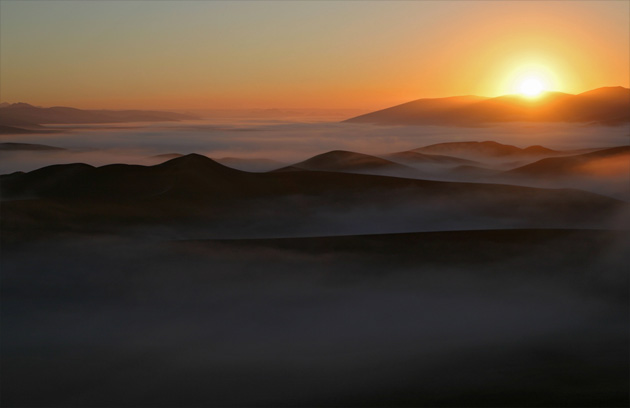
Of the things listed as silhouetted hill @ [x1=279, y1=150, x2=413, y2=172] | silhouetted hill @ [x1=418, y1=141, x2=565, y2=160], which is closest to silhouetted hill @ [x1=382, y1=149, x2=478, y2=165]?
silhouetted hill @ [x1=418, y1=141, x2=565, y2=160]

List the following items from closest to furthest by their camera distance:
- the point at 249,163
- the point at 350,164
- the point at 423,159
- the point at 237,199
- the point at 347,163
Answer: the point at 237,199 < the point at 249,163 < the point at 350,164 < the point at 347,163 < the point at 423,159

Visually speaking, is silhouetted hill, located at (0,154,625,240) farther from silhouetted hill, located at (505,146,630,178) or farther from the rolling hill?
silhouetted hill, located at (505,146,630,178)

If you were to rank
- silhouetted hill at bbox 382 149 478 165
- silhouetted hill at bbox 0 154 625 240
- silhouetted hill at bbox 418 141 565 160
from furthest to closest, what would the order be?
silhouetted hill at bbox 418 141 565 160 → silhouetted hill at bbox 382 149 478 165 → silhouetted hill at bbox 0 154 625 240

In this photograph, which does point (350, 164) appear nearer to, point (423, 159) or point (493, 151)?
point (423, 159)

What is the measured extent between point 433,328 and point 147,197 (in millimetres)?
58602

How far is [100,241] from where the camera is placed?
5681 centimetres

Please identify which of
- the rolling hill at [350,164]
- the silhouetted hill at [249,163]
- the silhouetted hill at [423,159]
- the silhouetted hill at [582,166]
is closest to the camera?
the silhouetted hill at [582,166]

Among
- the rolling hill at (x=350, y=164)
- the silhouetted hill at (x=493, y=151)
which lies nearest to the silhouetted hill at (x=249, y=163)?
the rolling hill at (x=350, y=164)

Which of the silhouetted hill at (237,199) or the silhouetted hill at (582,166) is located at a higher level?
the silhouetted hill at (582,166)

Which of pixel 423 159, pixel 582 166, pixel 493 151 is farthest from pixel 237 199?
pixel 493 151

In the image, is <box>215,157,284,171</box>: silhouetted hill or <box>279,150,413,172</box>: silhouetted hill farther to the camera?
<box>279,150,413,172</box>: silhouetted hill

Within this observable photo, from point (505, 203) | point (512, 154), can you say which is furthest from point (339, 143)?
point (505, 203)

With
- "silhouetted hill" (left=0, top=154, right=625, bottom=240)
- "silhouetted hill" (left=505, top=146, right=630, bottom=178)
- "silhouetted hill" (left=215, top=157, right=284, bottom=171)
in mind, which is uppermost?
"silhouetted hill" (left=505, top=146, right=630, bottom=178)

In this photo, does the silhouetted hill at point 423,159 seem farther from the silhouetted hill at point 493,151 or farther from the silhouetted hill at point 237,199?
the silhouetted hill at point 237,199
